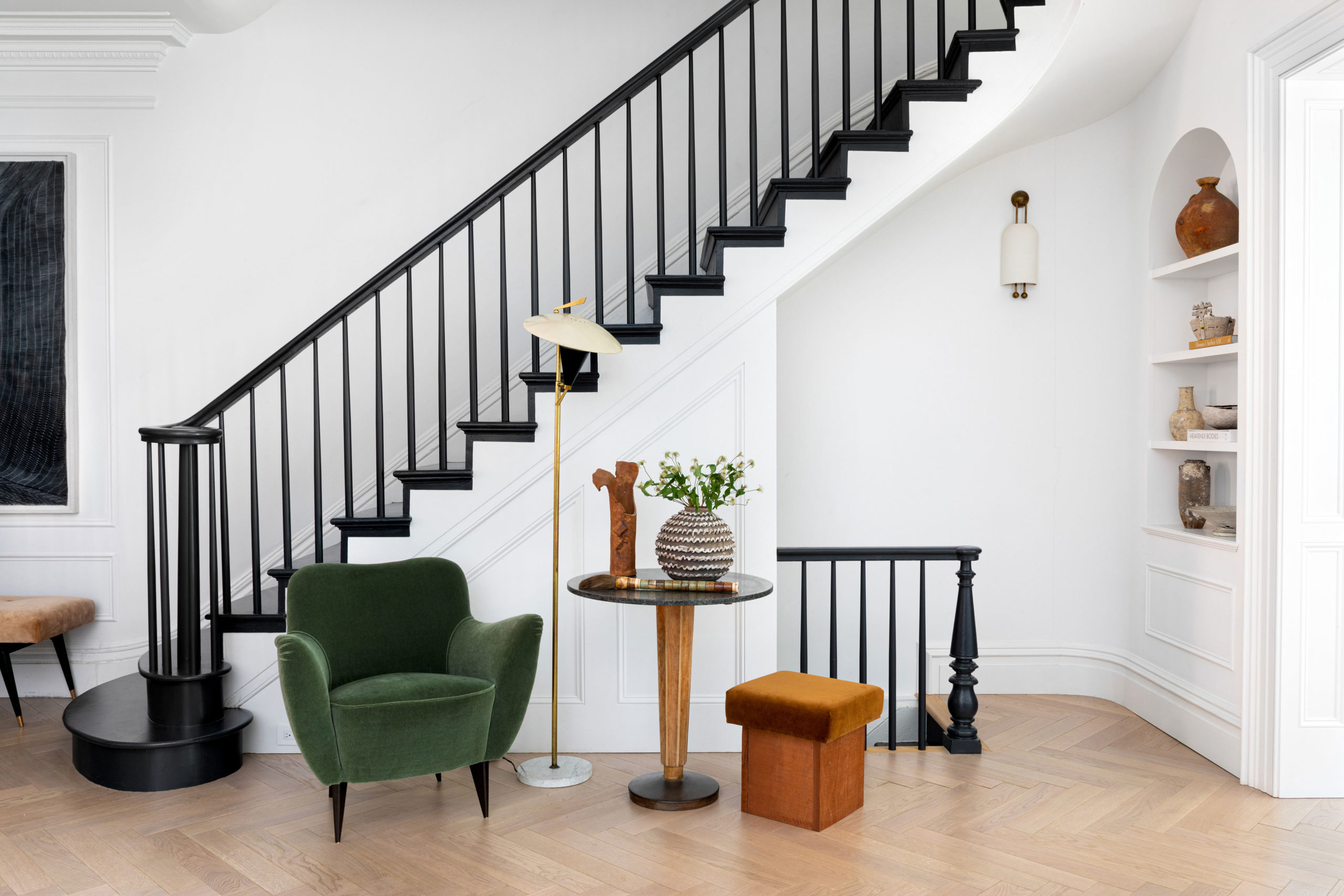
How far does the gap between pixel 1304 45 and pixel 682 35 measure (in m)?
2.91

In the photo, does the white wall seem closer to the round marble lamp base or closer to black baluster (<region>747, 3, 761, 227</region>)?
black baluster (<region>747, 3, 761, 227</region>)

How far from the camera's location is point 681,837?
2.92m

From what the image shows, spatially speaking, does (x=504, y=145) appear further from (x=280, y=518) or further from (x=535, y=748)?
(x=535, y=748)

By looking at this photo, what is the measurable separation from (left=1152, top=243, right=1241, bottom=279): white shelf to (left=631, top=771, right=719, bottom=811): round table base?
2788 millimetres

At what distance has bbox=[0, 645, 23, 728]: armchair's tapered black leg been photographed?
4.01m

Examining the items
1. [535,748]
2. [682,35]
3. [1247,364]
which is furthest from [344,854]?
[682,35]

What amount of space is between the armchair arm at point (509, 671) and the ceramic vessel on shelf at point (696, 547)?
0.51 metres

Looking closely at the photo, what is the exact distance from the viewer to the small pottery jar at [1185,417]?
405cm

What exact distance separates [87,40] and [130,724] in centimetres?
346

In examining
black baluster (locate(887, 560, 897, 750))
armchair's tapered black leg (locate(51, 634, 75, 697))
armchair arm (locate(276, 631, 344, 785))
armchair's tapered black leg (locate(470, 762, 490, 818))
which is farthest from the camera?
armchair's tapered black leg (locate(51, 634, 75, 697))

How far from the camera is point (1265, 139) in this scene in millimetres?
3229

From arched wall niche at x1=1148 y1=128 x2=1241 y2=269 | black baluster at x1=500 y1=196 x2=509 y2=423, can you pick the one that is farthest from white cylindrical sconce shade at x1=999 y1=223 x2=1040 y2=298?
black baluster at x1=500 y1=196 x2=509 y2=423

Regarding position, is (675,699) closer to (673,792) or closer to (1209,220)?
(673,792)

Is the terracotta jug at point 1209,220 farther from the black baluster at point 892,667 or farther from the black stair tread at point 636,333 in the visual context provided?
the black stair tread at point 636,333
